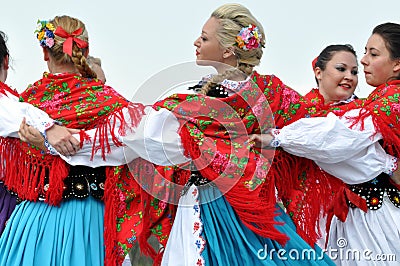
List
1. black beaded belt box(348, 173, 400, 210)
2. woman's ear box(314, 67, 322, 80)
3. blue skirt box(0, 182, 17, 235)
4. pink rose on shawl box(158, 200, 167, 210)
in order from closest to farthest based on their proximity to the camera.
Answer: pink rose on shawl box(158, 200, 167, 210) → black beaded belt box(348, 173, 400, 210) → blue skirt box(0, 182, 17, 235) → woman's ear box(314, 67, 322, 80)

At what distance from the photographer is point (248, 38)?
3.38 m

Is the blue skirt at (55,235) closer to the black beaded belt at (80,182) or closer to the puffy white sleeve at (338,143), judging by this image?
the black beaded belt at (80,182)

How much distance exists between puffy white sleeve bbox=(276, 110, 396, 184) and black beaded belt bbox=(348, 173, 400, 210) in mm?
182

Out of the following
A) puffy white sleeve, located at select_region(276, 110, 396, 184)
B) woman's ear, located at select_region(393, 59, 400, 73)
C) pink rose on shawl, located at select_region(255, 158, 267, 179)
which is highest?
woman's ear, located at select_region(393, 59, 400, 73)

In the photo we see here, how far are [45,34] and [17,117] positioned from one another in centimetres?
41

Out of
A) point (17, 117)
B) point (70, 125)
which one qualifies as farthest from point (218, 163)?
point (17, 117)

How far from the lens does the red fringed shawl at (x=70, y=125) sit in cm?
345

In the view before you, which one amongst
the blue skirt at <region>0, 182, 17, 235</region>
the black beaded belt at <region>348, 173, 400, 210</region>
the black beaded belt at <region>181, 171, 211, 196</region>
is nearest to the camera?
the black beaded belt at <region>181, 171, 211, 196</region>

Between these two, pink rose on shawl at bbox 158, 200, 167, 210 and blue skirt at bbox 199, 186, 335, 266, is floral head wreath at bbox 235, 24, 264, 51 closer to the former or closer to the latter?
blue skirt at bbox 199, 186, 335, 266

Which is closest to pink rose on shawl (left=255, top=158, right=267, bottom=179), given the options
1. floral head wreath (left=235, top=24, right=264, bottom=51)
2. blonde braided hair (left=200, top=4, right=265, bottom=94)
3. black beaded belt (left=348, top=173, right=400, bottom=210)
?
blonde braided hair (left=200, top=4, right=265, bottom=94)

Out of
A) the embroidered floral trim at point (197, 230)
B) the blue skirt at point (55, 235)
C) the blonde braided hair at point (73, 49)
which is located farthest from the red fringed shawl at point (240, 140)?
the blue skirt at point (55, 235)

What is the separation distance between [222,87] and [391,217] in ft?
3.47

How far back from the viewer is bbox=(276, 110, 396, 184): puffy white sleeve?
3322 millimetres

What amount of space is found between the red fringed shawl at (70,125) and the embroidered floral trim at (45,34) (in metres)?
0.15
